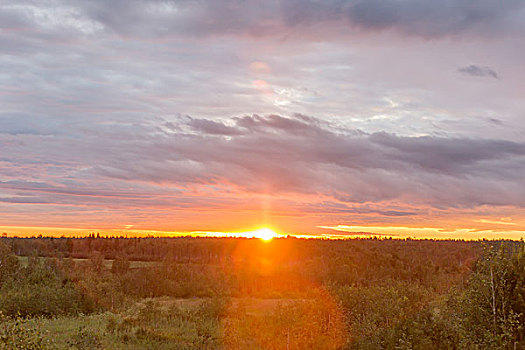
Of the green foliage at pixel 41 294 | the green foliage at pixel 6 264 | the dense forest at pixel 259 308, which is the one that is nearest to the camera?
the dense forest at pixel 259 308

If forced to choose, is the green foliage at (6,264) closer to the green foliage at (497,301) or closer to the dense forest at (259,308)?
the dense forest at (259,308)

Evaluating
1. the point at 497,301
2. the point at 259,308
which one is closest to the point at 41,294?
A: the point at 259,308

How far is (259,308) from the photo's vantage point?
55125 mm

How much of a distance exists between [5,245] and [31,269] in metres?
5.55

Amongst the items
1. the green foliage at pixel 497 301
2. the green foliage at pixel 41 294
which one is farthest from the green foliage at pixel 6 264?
the green foliage at pixel 497 301

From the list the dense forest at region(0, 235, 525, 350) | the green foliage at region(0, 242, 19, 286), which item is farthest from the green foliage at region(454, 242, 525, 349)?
A: the green foliage at region(0, 242, 19, 286)

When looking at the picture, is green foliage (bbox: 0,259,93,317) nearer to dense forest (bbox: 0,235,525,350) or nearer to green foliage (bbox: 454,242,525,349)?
dense forest (bbox: 0,235,525,350)

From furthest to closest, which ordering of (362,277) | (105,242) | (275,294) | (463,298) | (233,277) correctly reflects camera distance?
(105,242) < (362,277) < (233,277) < (275,294) < (463,298)

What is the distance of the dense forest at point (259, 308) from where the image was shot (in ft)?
54.4

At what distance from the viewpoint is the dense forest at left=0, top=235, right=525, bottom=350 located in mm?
16594

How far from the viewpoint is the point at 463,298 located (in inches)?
698

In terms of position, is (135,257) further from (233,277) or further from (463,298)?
(463,298)

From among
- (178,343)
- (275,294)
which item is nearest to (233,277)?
(275,294)

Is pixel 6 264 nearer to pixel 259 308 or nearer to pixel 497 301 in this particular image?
pixel 259 308
